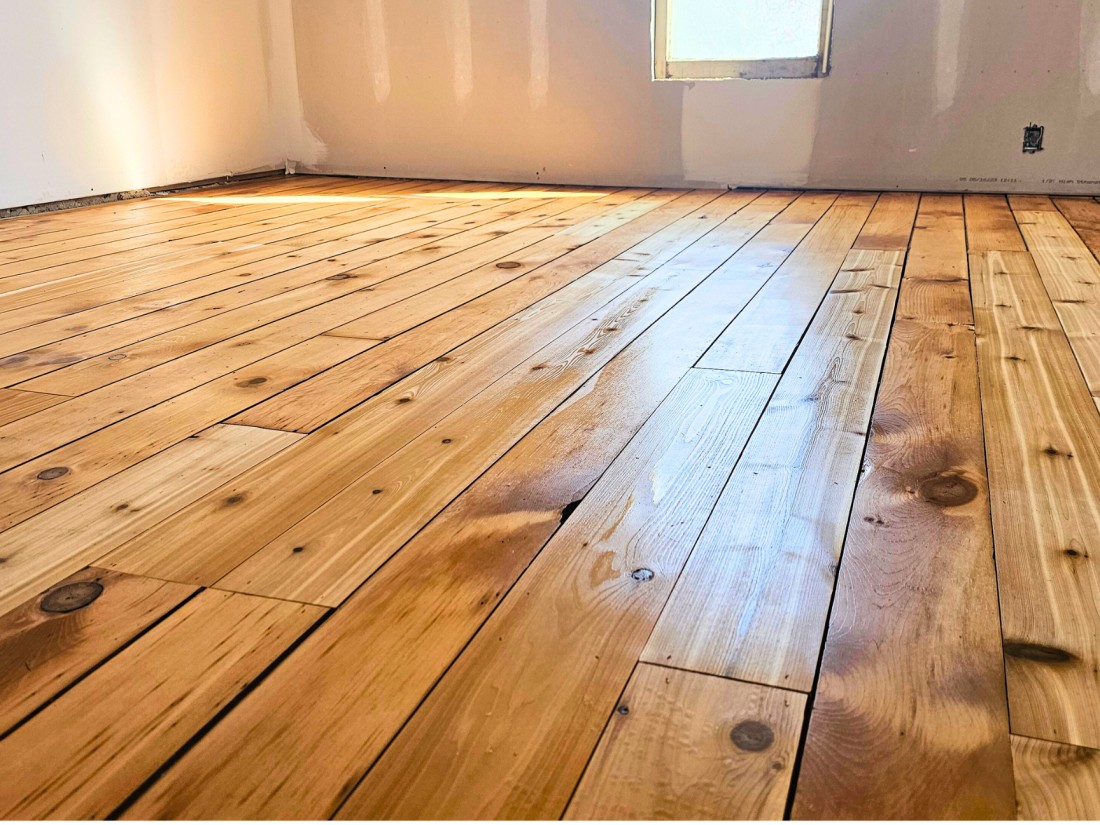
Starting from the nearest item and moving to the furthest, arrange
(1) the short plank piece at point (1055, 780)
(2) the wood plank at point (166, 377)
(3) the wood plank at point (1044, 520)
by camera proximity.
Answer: (1) the short plank piece at point (1055, 780) < (3) the wood plank at point (1044, 520) < (2) the wood plank at point (166, 377)

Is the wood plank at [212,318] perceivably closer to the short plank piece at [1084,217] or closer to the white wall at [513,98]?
the white wall at [513,98]

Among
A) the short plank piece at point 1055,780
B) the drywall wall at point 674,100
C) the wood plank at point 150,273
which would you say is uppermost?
the drywall wall at point 674,100

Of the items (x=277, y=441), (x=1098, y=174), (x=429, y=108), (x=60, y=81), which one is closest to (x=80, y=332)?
(x=277, y=441)

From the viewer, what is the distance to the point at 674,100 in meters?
4.16

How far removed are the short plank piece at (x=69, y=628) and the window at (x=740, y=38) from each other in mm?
3654

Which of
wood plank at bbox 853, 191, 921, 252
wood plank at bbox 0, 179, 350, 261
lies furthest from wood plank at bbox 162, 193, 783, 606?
wood plank at bbox 0, 179, 350, 261

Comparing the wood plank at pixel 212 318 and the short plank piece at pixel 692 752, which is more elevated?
the wood plank at pixel 212 318

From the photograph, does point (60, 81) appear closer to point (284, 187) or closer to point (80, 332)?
point (284, 187)

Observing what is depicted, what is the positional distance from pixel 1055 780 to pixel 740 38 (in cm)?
383

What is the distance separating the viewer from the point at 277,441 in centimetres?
134

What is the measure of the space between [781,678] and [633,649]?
5.0 inches

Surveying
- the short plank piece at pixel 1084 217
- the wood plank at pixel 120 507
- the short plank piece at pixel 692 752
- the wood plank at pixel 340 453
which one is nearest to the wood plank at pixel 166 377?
the wood plank at pixel 120 507

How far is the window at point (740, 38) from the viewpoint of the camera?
3.92 metres

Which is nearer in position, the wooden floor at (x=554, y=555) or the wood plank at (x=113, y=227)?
the wooden floor at (x=554, y=555)
